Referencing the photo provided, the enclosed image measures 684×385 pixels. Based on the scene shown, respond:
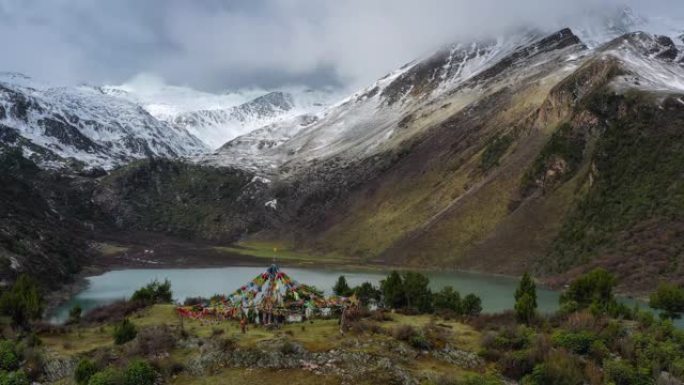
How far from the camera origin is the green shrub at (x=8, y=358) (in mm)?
37531

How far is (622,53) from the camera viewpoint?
182 metres

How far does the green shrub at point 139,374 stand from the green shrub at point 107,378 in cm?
40

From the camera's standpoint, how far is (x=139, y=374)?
33500 millimetres

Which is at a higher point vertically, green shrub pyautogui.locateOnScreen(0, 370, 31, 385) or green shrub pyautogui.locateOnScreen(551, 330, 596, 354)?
green shrub pyautogui.locateOnScreen(551, 330, 596, 354)

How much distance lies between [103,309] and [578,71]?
502 ft

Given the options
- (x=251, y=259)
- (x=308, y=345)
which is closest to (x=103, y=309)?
(x=308, y=345)

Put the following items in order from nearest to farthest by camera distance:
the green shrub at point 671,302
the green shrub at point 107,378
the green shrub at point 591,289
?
A: the green shrub at point 107,378 < the green shrub at point 671,302 < the green shrub at point 591,289

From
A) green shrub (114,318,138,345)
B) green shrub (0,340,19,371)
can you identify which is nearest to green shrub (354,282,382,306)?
green shrub (114,318,138,345)

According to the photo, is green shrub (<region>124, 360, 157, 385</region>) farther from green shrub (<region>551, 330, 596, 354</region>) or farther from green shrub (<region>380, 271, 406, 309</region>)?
green shrub (<region>380, 271, 406, 309</region>)

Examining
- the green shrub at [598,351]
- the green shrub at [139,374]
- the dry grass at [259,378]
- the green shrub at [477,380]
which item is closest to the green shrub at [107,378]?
the green shrub at [139,374]

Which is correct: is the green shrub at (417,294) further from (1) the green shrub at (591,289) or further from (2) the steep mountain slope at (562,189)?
(2) the steep mountain slope at (562,189)

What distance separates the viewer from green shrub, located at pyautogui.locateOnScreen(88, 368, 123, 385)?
32.4 meters

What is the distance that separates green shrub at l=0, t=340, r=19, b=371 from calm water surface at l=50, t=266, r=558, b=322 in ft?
127

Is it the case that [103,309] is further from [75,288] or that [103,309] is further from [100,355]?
[75,288]
